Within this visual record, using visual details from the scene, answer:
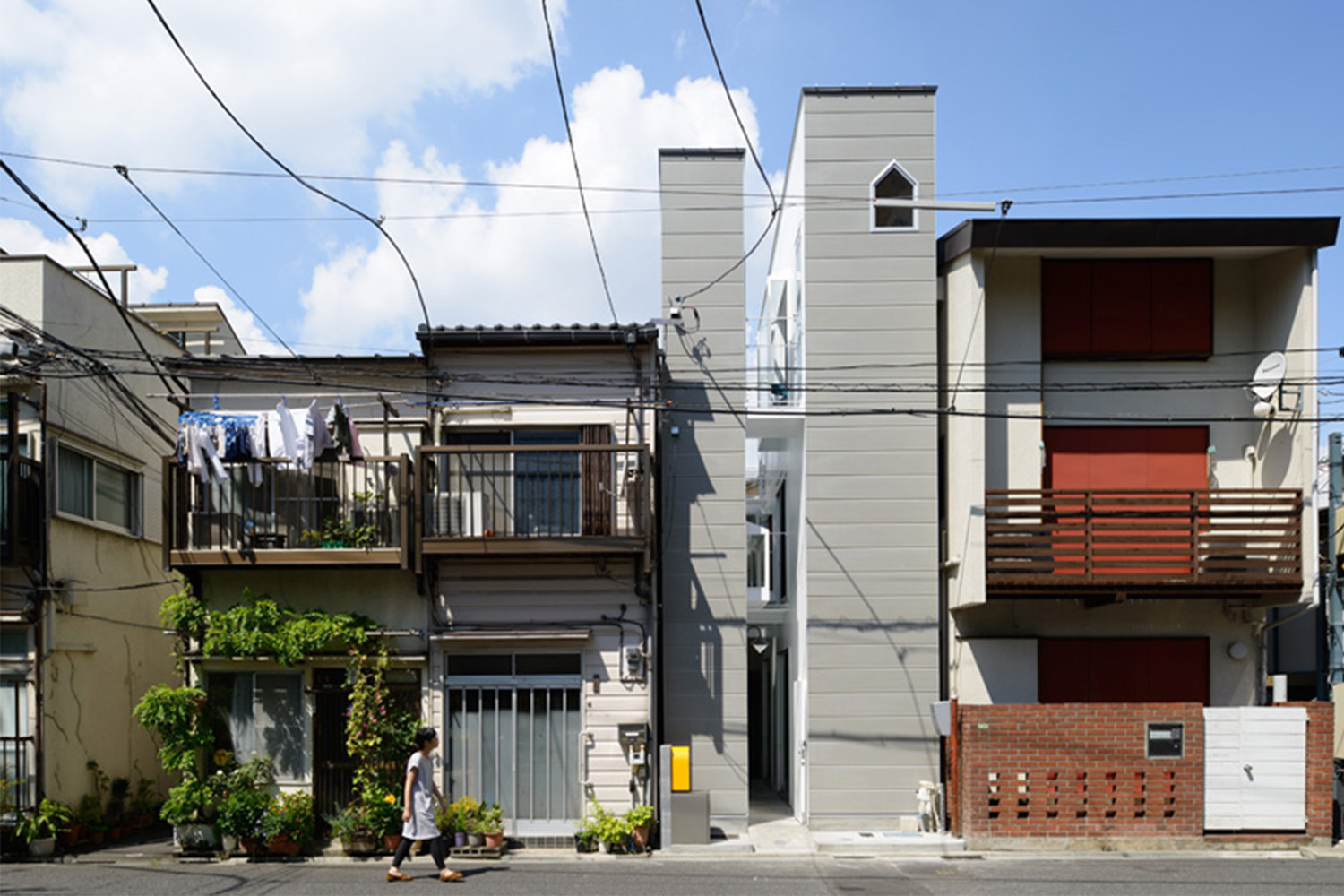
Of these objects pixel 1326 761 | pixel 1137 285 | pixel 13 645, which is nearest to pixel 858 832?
pixel 1326 761

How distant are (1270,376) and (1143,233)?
2459 mm

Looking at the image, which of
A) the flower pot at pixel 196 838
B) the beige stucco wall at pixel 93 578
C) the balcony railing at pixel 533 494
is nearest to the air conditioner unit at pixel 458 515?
the balcony railing at pixel 533 494

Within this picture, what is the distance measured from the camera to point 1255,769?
46.4 ft

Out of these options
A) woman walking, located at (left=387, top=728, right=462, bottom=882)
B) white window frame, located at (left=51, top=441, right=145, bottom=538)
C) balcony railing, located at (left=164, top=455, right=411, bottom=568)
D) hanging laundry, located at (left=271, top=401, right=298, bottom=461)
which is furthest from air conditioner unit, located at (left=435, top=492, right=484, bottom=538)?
white window frame, located at (left=51, top=441, right=145, bottom=538)

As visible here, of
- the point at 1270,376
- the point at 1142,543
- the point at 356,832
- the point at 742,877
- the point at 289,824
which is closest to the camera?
the point at 742,877

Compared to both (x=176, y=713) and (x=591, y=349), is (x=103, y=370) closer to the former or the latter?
(x=176, y=713)

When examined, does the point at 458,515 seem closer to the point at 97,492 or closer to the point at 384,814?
the point at 384,814

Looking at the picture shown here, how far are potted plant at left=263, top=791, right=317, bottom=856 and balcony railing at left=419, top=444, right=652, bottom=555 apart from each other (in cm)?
352

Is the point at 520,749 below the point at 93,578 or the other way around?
below

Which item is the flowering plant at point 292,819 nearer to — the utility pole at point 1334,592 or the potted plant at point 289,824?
the potted plant at point 289,824

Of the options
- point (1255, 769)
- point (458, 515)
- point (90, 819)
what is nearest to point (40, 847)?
point (90, 819)

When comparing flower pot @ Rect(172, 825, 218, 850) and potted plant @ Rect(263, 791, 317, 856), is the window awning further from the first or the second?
flower pot @ Rect(172, 825, 218, 850)

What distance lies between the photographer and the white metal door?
14078 millimetres

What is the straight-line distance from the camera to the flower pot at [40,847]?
1385cm
